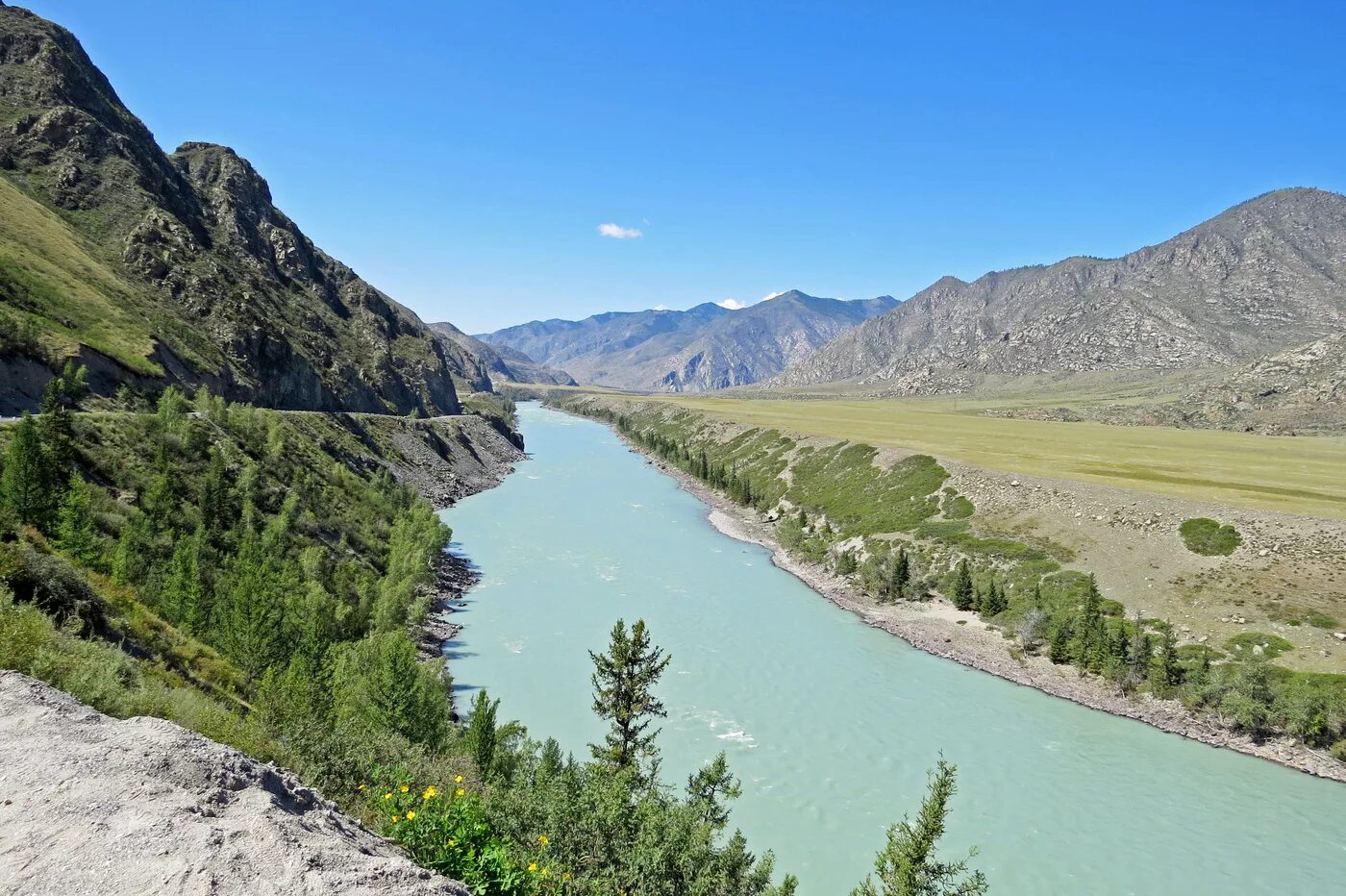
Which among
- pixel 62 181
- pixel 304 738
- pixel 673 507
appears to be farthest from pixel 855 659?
pixel 62 181

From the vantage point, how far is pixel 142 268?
9219 centimetres

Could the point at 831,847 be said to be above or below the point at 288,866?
below

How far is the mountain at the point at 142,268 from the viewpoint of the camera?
6431 centimetres

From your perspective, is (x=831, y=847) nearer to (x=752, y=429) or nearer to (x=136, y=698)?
(x=136, y=698)

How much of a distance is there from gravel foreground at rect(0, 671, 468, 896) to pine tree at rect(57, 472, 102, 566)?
21.0m

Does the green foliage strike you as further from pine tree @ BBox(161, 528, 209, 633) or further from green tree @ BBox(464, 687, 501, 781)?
pine tree @ BBox(161, 528, 209, 633)

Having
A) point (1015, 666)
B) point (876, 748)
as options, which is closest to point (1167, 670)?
point (1015, 666)

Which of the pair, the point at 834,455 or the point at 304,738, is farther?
the point at 834,455

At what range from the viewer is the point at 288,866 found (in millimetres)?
7645

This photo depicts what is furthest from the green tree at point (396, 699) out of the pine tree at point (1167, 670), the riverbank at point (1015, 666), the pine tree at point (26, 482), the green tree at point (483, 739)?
the pine tree at point (1167, 670)

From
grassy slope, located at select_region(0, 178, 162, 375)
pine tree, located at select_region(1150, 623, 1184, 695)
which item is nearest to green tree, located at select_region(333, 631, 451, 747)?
pine tree, located at select_region(1150, 623, 1184, 695)

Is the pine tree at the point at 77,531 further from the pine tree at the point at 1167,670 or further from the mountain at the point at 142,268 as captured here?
the pine tree at the point at 1167,670

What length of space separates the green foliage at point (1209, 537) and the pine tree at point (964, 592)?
16.6 metres

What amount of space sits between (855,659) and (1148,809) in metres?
18.3
